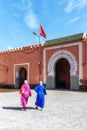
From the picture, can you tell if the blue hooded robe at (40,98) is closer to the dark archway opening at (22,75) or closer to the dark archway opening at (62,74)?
the dark archway opening at (62,74)

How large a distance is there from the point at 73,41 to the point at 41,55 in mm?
3835

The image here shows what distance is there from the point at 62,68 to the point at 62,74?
23.3 inches

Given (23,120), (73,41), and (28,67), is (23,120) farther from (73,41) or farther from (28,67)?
(28,67)

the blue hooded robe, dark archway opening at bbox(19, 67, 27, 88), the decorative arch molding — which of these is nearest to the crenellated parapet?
the decorative arch molding

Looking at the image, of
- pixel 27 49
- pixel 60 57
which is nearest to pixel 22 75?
pixel 27 49

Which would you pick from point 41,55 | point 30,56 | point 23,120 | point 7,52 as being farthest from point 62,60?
point 23,120

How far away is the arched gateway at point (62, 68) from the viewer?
1798 centimetres

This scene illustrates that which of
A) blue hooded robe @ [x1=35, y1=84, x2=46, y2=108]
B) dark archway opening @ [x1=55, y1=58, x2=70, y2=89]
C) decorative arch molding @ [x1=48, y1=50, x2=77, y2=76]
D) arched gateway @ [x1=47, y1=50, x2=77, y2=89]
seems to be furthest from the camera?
dark archway opening @ [x1=55, y1=58, x2=70, y2=89]

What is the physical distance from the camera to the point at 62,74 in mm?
20672

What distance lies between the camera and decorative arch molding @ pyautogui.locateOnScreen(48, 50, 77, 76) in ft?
58.5

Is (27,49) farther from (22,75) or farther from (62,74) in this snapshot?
(62,74)

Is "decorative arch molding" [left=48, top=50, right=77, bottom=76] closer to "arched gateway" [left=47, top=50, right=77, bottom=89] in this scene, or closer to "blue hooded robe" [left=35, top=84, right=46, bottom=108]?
"arched gateway" [left=47, top=50, right=77, bottom=89]

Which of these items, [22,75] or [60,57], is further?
[22,75]

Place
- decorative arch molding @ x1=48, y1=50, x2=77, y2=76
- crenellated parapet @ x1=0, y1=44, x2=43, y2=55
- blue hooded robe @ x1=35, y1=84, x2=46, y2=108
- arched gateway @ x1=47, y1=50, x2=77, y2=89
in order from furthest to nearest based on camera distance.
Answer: crenellated parapet @ x1=0, y1=44, x2=43, y2=55 → arched gateway @ x1=47, y1=50, x2=77, y2=89 → decorative arch molding @ x1=48, y1=50, x2=77, y2=76 → blue hooded robe @ x1=35, y1=84, x2=46, y2=108
